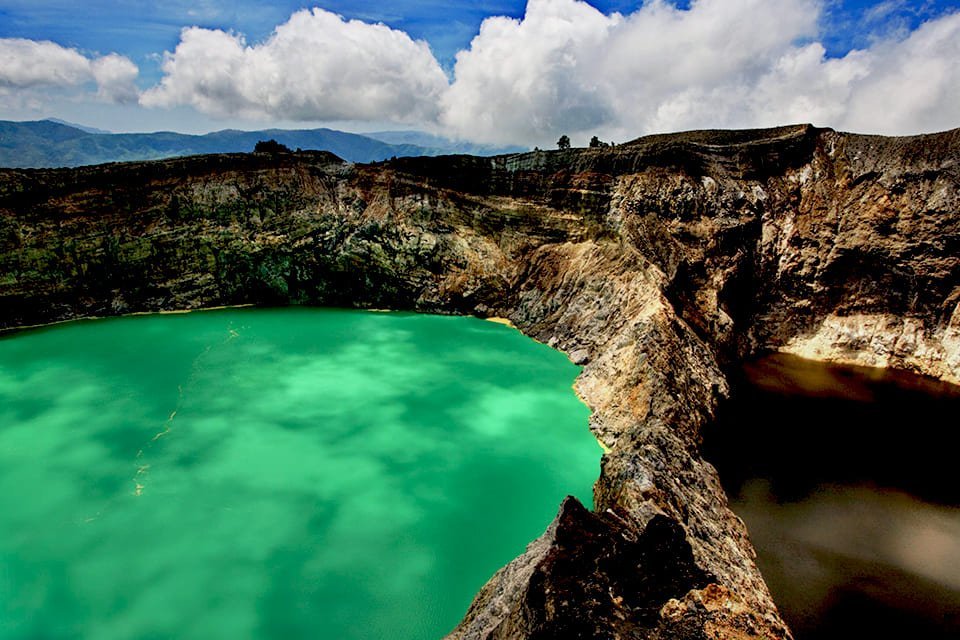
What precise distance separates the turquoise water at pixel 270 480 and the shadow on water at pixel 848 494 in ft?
14.3

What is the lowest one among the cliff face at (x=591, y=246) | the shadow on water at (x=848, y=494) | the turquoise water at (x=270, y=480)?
the turquoise water at (x=270, y=480)

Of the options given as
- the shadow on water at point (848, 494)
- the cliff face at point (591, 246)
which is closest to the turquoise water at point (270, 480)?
the cliff face at point (591, 246)

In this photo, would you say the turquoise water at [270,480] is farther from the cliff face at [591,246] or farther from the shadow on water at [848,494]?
the shadow on water at [848,494]

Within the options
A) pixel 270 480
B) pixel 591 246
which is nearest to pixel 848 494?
pixel 591 246

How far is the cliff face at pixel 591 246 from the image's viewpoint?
69.7 ft

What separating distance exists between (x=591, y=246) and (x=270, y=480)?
1708 centimetres

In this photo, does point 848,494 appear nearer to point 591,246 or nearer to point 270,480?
point 591,246

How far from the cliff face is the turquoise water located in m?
3.77

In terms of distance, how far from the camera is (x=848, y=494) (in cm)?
1360

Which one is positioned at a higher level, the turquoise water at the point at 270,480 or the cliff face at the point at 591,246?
the cliff face at the point at 591,246

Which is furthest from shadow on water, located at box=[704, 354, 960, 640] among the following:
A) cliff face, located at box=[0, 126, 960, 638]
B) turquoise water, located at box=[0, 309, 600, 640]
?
turquoise water, located at box=[0, 309, 600, 640]

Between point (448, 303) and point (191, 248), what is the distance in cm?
1363

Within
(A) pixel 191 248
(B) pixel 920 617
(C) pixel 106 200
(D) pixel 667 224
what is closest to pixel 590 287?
(D) pixel 667 224

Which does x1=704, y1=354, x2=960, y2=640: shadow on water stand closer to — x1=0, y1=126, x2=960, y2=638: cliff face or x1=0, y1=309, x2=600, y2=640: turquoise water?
x1=0, y1=126, x2=960, y2=638: cliff face
